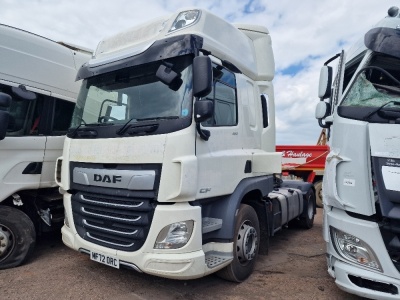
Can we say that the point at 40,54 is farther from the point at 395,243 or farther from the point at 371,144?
the point at 395,243

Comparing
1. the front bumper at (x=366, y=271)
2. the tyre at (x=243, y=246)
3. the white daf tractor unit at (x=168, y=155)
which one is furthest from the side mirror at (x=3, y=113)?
the front bumper at (x=366, y=271)

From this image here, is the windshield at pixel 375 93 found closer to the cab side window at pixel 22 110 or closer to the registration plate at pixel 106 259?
the registration plate at pixel 106 259

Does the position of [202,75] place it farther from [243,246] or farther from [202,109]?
[243,246]

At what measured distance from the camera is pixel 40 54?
478 centimetres

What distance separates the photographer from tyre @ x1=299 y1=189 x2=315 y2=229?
7.18 metres

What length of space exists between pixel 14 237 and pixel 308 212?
5860 mm

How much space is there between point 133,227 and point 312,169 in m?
8.37

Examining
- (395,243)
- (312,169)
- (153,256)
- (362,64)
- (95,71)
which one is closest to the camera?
(395,243)

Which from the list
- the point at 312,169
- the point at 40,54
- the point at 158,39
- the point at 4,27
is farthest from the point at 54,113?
A: the point at 312,169

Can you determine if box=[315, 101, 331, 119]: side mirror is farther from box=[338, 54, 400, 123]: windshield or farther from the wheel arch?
the wheel arch

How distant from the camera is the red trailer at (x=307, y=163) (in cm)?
1035

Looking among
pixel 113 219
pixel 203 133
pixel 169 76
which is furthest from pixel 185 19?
pixel 113 219

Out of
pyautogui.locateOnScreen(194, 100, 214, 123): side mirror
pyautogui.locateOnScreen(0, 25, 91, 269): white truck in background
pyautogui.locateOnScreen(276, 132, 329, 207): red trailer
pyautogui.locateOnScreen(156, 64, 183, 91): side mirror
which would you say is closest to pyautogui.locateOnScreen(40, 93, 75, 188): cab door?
pyautogui.locateOnScreen(0, 25, 91, 269): white truck in background

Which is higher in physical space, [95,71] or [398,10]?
[398,10]
